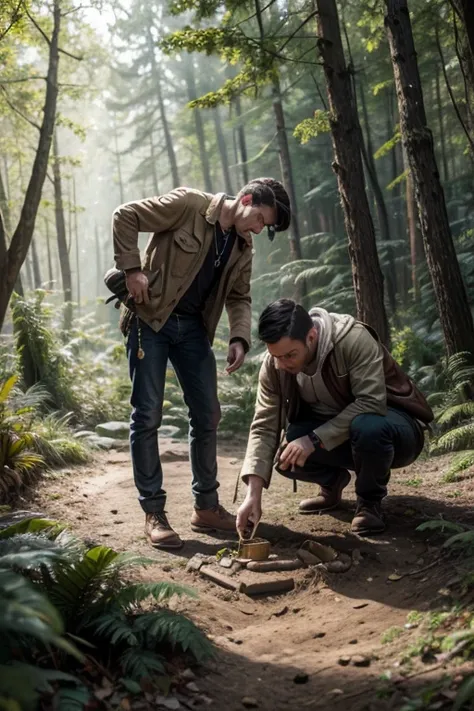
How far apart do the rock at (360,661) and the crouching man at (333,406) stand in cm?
133

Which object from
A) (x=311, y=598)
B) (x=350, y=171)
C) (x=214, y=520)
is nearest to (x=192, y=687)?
(x=311, y=598)

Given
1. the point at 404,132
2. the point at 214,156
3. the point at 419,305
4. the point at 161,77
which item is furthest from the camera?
the point at 214,156

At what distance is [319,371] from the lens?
4488 mm

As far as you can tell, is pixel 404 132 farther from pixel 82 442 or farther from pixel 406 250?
pixel 406 250

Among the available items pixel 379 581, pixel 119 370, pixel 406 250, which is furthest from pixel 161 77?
pixel 379 581

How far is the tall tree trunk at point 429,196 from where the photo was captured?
784 centimetres

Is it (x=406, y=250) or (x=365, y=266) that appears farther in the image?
(x=406, y=250)

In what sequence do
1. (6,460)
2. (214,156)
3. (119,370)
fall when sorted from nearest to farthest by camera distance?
(6,460)
(119,370)
(214,156)

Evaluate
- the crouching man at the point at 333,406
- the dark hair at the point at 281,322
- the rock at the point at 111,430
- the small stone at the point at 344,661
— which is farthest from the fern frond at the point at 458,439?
the rock at the point at 111,430

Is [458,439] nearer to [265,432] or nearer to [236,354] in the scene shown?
[236,354]

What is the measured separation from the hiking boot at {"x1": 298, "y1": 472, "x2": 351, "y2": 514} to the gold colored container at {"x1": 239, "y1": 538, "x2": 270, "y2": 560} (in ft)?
3.14

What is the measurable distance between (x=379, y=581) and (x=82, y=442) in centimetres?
601

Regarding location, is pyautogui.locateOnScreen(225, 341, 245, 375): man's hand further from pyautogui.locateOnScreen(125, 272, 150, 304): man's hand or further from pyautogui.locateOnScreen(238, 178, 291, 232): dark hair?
pyautogui.locateOnScreen(238, 178, 291, 232): dark hair

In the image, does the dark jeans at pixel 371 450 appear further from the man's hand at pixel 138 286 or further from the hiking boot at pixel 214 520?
the man's hand at pixel 138 286
